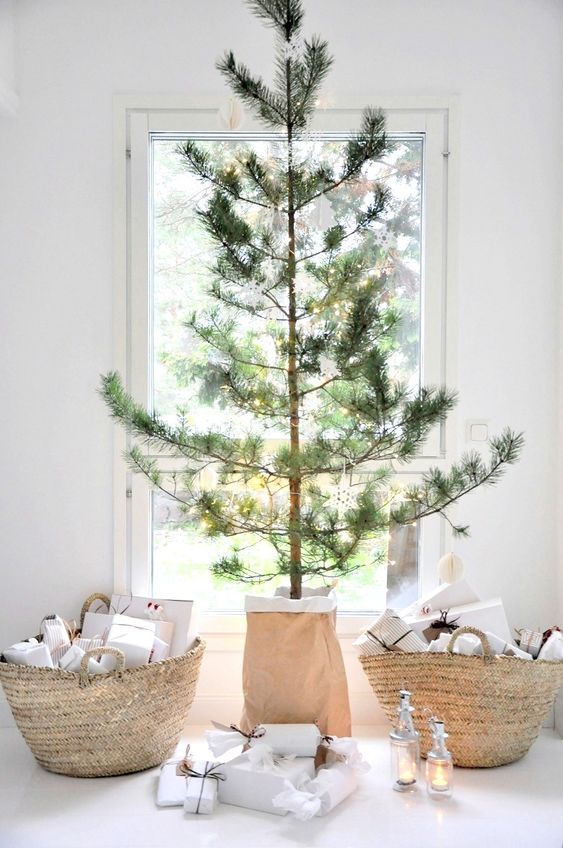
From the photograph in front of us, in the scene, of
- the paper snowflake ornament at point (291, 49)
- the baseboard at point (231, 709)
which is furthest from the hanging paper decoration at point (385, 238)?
the baseboard at point (231, 709)

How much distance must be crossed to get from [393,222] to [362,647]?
142 centimetres

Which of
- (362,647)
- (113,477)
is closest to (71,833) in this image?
(362,647)

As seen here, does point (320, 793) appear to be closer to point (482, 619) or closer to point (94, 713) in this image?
point (94, 713)

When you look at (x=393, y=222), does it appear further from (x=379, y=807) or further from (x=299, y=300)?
(x=379, y=807)

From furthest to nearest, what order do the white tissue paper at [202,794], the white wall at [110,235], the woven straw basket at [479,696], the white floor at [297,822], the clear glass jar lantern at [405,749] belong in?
1. the white wall at [110,235]
2. the woven straw basket at [479,696]
3. the clear glass jar lantern at [405,749]
4. the white tissue paper at [202,794]
5. the white floor at [297,822]

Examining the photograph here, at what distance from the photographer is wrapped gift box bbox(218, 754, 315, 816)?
7.45ft

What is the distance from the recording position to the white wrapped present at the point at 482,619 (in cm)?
270

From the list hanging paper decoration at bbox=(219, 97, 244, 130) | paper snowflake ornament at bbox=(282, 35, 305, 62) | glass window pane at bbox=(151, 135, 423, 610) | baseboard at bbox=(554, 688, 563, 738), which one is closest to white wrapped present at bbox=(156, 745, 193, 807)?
glass window pane at bbox=(151, 135, 423, 610)

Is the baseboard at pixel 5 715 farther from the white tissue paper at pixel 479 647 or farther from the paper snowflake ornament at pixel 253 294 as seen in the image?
the paper snowflake ornament at pixel 253 294

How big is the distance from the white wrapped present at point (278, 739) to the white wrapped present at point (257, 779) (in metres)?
0.05

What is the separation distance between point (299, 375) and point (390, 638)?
83cm

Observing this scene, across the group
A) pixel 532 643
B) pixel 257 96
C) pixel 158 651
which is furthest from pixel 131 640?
pixel 257 96

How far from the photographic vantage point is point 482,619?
271 centimetres

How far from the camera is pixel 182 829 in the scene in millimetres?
2186
